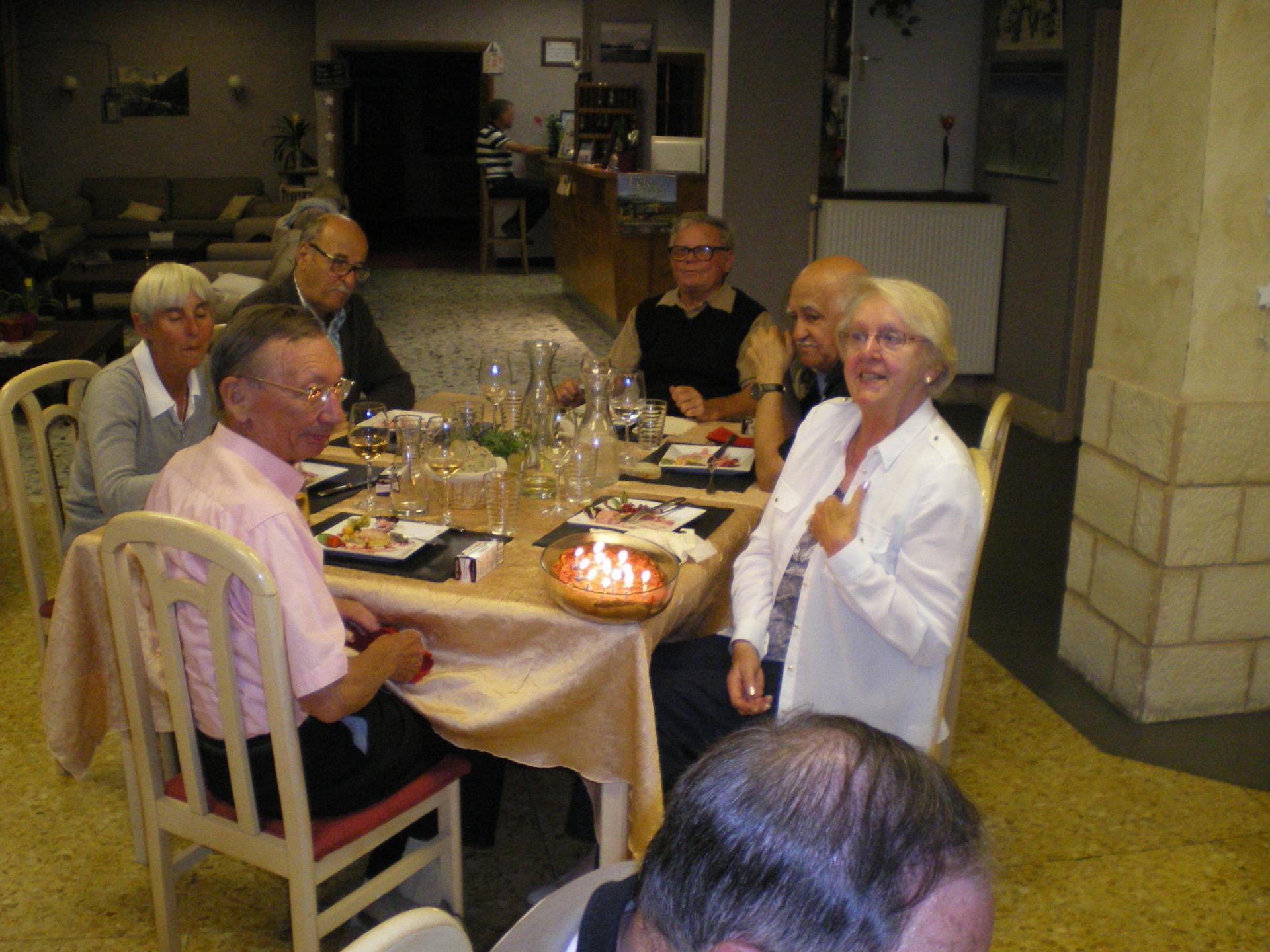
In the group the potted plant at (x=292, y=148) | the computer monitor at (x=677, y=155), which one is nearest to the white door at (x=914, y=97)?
the computer monitor at (x=677, y=155)

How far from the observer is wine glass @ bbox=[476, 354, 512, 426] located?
3029mm

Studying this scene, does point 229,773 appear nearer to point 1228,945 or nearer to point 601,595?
point 601,595

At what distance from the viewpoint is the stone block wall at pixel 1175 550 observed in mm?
2996

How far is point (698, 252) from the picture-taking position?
361cm

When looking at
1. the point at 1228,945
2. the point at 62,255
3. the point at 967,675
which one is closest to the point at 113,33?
the point at 62,255

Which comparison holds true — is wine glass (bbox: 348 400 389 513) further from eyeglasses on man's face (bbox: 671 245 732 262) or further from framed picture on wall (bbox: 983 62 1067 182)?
framed picture on wall (bbox: 983 62 1067 182)

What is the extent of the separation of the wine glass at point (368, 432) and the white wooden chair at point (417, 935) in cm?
159

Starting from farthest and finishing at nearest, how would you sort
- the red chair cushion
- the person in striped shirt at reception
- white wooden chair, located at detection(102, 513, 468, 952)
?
the person in striped shirt at reception → the red chair cushion → white wooden chair, located at detection(102, 513, 468, 952)

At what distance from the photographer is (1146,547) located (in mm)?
3084

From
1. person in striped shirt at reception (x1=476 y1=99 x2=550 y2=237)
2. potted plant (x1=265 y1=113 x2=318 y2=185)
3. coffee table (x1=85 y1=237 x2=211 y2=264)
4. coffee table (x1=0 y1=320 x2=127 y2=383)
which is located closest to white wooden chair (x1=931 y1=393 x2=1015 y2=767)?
coffee table (x1=0 y1=320 x2=127 y2=383)

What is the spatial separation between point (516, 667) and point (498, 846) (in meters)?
0.72

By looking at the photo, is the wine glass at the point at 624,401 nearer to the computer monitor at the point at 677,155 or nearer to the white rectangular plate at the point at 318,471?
the white rectangular plate at the point at 318,471

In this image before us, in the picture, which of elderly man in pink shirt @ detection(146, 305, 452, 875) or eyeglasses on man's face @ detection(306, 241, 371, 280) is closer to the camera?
elderly man in pink shirt @ detection(146, 305, 452, 875)

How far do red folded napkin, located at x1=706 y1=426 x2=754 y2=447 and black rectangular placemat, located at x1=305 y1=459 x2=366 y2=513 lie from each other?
897 millimetres
